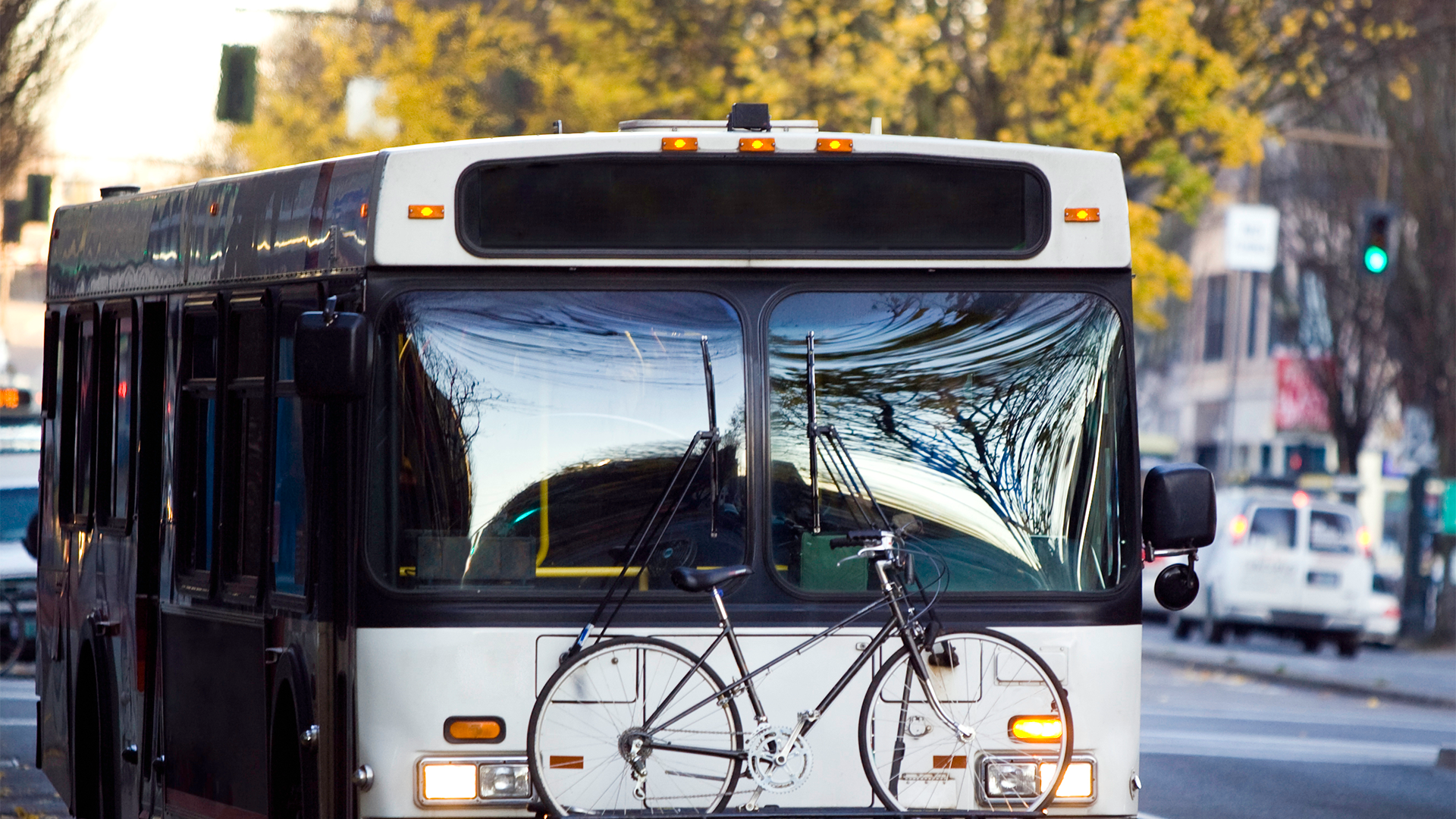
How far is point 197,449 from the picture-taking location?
759 cm

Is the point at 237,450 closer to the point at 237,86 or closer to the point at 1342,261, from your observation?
the point at 237,86

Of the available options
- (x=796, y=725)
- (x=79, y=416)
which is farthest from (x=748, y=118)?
(x=79, y=416)

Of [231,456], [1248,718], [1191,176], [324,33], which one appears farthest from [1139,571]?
[324,33]

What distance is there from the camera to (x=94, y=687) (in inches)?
348

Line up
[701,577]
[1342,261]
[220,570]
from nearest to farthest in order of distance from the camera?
[701,577], [220,570], [1342,261]

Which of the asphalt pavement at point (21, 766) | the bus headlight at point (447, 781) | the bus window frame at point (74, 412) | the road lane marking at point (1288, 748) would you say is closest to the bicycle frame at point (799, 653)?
the bus headlight at point (447, 781)

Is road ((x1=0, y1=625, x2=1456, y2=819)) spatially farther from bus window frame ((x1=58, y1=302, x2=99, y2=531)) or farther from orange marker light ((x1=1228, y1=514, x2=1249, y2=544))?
orange marker light ((x1=1228, y1=514, x2=1249, y2=544))

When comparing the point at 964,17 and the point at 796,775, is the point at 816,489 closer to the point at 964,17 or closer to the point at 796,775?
the point at 796,775

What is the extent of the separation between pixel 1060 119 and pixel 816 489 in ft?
57.9

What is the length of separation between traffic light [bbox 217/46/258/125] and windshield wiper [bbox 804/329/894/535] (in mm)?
15780

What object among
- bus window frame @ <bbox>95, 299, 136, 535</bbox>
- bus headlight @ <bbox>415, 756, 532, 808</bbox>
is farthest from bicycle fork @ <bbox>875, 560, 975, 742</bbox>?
bus window frame @ <bbox>95, 299, 136, 535</bbox>

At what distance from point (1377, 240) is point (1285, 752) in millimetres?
6825

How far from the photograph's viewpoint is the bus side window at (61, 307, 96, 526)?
358 inches

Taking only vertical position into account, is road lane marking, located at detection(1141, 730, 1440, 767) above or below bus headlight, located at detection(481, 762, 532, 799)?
below
